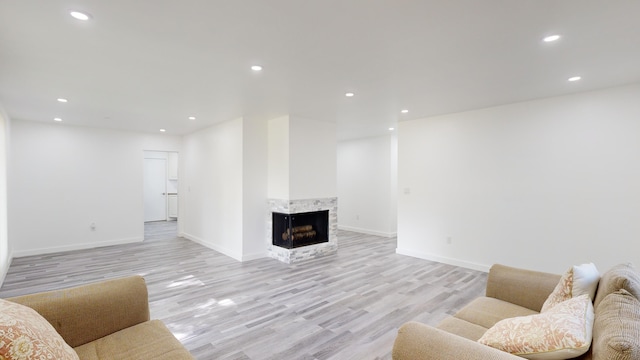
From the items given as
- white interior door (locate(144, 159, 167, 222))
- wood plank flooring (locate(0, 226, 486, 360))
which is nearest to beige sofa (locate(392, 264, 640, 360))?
wood plank flooring (locate(0, 226, 486, 360))

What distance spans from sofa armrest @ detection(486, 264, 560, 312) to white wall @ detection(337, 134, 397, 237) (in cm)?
502

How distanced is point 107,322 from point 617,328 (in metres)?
2.57

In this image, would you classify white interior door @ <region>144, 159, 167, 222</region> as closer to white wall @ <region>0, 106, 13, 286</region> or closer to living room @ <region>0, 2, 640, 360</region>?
living room @ <region>0, 2, 640, 360</region>

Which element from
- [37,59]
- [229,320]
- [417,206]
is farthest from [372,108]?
[37,59]

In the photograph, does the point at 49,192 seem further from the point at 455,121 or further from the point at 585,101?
the point at 585,101

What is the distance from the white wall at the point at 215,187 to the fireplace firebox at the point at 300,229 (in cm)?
67

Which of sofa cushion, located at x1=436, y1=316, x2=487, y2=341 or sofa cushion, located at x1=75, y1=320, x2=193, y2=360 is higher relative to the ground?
sofa cushion, located at x1=436, y1=316, x2=487, y2=341

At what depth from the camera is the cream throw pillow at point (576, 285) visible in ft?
5.30

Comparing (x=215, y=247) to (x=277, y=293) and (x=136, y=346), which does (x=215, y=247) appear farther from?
(x=136, y=346)

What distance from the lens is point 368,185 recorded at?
791 centimetres

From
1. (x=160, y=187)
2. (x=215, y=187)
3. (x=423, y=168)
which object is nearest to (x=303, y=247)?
(x=215, y=187)

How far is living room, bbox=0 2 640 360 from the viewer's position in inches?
137

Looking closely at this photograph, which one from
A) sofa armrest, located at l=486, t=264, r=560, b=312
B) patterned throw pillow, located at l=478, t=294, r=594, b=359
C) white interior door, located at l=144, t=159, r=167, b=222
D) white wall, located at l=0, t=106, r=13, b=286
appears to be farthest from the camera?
white interior door, located at l=144, t=159, r=167, b=222

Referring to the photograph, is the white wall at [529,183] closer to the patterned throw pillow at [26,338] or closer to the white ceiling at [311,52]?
the white ceiling at [311,52]
